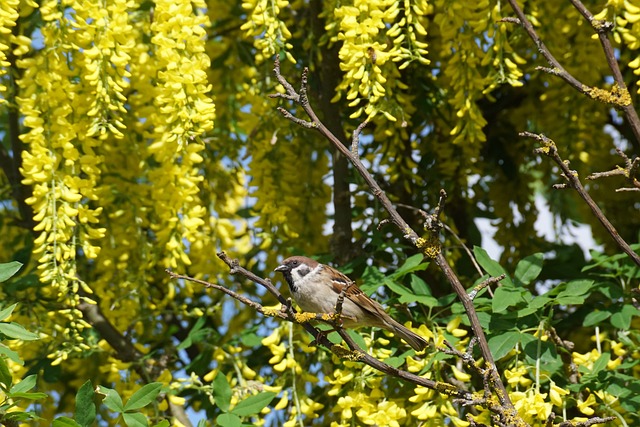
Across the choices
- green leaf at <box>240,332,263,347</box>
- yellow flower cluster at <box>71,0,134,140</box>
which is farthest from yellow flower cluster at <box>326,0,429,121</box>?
green leaf at <box>240,332,263,347</box>

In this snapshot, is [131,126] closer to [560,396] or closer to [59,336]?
[59,336]

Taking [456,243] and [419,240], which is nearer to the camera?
[419,240]

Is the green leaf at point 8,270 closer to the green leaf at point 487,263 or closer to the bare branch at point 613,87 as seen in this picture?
the green leaf at point 487,263

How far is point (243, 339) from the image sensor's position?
3.27 m

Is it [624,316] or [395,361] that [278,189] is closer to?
[395,361]

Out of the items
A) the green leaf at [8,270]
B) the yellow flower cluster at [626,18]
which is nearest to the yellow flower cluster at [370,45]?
the yellow flower cluster at [626,18]

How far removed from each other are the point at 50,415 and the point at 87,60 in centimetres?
170

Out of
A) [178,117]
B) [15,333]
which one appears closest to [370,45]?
[178,117]

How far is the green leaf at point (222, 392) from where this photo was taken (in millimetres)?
2930

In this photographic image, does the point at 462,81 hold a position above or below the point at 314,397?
above

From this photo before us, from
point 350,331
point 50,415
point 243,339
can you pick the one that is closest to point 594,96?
point 350,331

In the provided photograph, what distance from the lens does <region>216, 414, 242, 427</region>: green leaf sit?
2.80 meters

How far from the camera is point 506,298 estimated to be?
8.99 feet

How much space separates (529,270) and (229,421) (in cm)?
102
